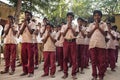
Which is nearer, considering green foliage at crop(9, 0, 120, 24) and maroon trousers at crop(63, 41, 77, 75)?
maroon trousers at crop(63, 41, 77, 75)

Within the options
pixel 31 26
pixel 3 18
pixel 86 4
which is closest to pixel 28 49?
pixel 31 26

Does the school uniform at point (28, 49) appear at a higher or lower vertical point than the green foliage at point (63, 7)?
lower

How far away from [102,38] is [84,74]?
206cm

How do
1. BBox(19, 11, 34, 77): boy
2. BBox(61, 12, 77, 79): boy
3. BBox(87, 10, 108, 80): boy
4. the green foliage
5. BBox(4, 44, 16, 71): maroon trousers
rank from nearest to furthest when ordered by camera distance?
BBox(87, 10, 108, 80): boy → BBox(61, 12, 77, 79): boy → BBox(19, 11, 34, 77): boy → BBox(4, 44, 16, 71): maroon trousers → the green foliage

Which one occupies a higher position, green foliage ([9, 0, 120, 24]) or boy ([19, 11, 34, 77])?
green foliage ([9, 0, 120, 24])

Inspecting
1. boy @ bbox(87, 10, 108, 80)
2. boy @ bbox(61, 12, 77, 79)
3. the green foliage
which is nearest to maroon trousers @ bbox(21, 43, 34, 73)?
boy @ bbox(61, 12, 77, 79)

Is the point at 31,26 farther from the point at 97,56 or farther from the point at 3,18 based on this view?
the point at 3,18

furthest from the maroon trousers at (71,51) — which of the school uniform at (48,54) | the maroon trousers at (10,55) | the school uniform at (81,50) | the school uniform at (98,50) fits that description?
the maroon trousers at (10,55)

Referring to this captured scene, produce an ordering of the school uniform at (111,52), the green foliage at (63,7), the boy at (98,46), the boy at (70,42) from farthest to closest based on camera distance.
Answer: the green foliage at (63,7)
the school uniform at (111,52)
the boy at (70,42)
the boy at (98,46)

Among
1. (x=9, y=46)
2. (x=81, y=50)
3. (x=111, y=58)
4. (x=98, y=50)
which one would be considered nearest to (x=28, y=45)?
(x=9, y=46)

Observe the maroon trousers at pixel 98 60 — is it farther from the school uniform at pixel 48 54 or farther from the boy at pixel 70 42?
the school uniform at pixel 48 54

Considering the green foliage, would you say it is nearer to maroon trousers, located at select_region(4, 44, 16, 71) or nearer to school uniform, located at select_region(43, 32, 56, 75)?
maroon trousers, located at select_region(4, 44, 16, 71)

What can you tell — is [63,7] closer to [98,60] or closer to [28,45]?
[28,45]

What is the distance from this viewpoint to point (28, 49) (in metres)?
10.7
